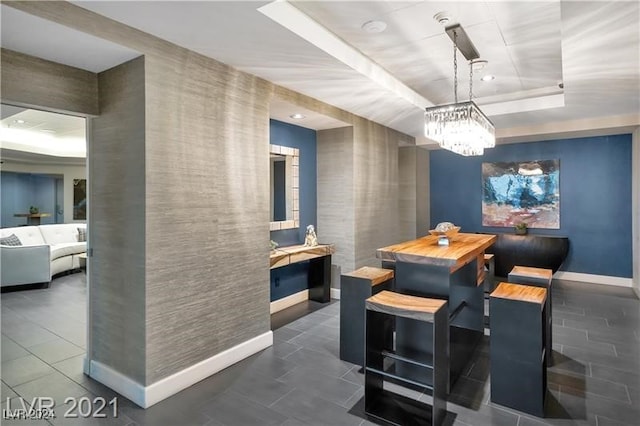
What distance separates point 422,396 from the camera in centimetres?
260

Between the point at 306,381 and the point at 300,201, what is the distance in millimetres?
2642

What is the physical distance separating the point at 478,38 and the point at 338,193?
2.55m

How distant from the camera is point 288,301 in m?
4.79

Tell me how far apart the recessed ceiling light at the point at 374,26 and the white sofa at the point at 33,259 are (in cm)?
603

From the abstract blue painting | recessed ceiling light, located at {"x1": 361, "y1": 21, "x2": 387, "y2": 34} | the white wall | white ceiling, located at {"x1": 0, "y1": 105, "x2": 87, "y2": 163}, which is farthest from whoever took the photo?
the white wall

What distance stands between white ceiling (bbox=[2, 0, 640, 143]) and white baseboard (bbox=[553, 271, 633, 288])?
113 inches

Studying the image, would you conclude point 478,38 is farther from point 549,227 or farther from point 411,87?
point 549,227

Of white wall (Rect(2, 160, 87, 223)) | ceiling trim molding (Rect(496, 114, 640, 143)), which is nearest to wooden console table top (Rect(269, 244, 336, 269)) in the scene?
ceiling trim molding (Rect(496, 114, 640, 143))

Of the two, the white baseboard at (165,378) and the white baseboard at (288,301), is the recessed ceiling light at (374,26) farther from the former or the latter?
the white baseboard at (288,301)

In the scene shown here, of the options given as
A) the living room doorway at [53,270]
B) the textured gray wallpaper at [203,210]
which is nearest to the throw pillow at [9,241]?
the living room doorway at [53,270]

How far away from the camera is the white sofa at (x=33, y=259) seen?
546 cm

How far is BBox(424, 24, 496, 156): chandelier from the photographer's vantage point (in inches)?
121

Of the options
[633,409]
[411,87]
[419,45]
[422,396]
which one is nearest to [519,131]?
[411,87]

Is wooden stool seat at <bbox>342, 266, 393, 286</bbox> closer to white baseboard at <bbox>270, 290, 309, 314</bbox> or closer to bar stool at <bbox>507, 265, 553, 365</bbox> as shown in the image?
bar stool at <bbox>507, 265, 553, 365</bbox>
